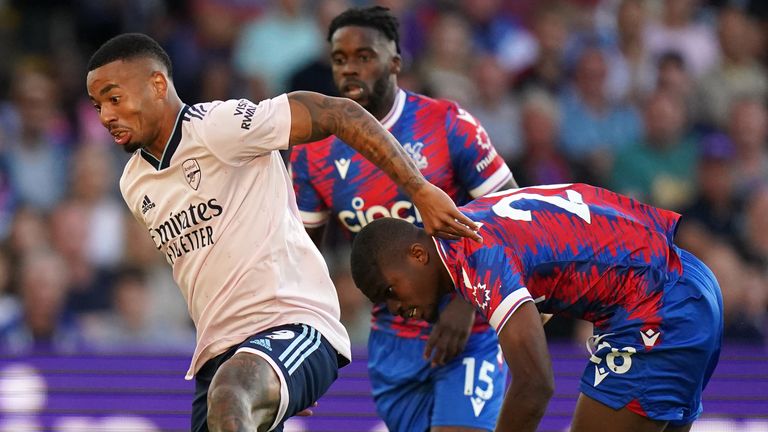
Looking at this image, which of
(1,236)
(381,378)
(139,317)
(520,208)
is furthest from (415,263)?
(1,236)

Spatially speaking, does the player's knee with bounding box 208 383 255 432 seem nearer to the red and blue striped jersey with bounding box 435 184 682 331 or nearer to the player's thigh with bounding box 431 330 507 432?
the red and blue striped jersey with bounding box 435 184 682 331

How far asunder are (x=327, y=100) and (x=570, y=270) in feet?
4.02

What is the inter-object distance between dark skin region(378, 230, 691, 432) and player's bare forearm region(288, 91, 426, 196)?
0.94 feet

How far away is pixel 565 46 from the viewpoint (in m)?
11.2

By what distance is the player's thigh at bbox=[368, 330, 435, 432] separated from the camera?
6293 mm

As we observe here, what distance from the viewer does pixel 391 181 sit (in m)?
6.23

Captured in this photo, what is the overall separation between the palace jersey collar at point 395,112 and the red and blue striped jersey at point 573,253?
1165 mm

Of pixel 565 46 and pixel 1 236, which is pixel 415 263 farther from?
pixel 565 46

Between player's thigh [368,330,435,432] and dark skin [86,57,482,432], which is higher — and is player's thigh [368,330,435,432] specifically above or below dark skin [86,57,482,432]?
below

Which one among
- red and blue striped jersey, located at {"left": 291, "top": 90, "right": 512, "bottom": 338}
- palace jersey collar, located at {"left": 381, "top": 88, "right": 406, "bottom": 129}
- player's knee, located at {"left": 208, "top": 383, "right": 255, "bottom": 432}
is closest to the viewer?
player's knee, located at {"left": 208, "top": 383, "right": 255, "bottom": 432}

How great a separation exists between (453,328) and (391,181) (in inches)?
31.9

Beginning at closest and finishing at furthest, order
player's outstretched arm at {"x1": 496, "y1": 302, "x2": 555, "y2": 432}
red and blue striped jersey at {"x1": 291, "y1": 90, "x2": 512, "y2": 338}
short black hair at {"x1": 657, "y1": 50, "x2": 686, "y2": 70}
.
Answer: player's outstretched arm at {"x1": 496, "y1": 302, "x2": 555, "y2": 432}
red and blue striped jersey at {"x1": 291, "y1": 90, "x2": 512, "y2": 338}
short black hair at {"x1": 657, "y1": 50, "x2": 686, "y2": 70}

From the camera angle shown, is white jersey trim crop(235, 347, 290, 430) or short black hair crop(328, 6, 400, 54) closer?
white jersey trim crop(235, 347, 290, 430)

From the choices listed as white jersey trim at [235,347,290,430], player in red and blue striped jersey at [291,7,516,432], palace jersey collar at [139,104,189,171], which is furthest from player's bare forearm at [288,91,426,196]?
player in red and blue striped jersey at [291,7,516,432]
